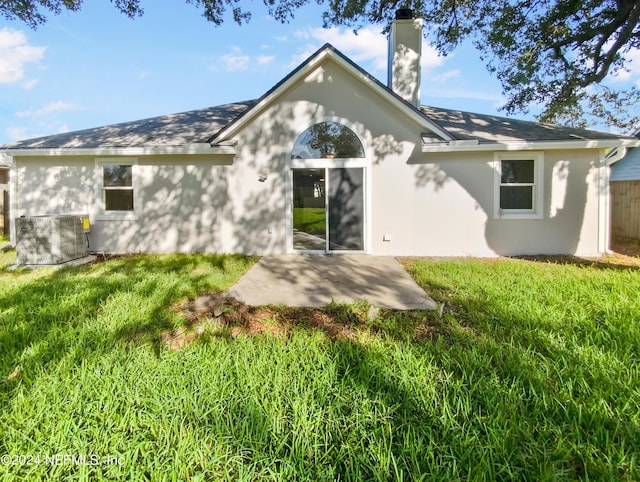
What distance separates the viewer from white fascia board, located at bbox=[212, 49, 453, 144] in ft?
26.7

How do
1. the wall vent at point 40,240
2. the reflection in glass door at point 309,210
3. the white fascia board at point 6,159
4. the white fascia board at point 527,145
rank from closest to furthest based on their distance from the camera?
the wall vent at point 40,240 < the white fascia board at point 527,145 < the reflection in glass door at point 309,210 < the white fascia board at point 6,159

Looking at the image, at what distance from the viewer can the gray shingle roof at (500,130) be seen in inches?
331

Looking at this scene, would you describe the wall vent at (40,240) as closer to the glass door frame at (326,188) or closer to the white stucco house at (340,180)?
the white stucco house at (340,180)

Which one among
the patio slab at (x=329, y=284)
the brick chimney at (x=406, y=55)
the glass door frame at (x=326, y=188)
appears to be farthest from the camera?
the brick chimney at (x=406, y=55)

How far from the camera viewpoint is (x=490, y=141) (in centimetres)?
827

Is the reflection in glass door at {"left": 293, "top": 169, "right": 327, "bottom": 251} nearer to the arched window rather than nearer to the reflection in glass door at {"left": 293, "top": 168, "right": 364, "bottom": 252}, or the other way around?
the reflection in glass door at {"left": 293, "top": 168, "right": 364, "bottom": 252}

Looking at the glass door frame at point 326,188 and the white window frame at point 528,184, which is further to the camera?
the glass door frame at point 326,188

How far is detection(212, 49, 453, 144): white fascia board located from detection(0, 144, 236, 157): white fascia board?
316mm

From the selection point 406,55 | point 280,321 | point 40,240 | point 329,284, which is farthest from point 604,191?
point 40,240

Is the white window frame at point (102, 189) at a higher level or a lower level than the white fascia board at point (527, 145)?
lower

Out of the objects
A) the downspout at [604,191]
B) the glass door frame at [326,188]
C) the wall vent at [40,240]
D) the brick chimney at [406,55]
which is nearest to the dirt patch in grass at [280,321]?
the glass door frame at [326,188]

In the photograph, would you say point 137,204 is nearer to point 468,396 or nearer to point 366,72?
point 366,72

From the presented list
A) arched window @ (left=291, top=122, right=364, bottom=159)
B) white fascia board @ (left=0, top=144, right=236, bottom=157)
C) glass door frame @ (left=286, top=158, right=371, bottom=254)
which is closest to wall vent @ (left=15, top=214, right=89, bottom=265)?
white fascia board @ (left=0, top=144, right=236, bottom=157)

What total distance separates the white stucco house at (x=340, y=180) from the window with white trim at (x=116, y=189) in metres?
0.04
